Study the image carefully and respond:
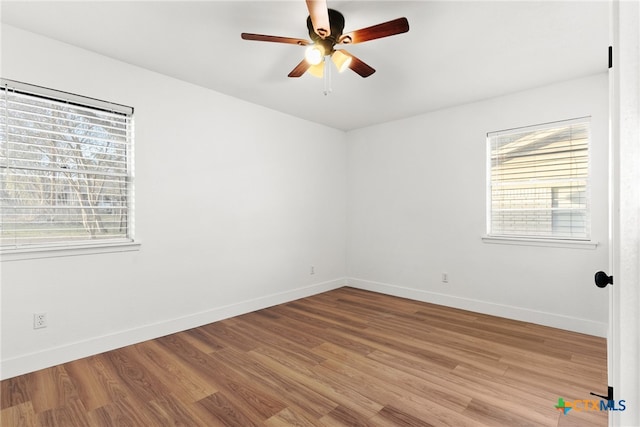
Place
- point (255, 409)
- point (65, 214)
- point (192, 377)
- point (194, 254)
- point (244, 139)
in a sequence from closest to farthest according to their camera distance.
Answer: point (255, 409) < point (192, 377) < point (65, 214) < point (194, 254) < point (244, 139)

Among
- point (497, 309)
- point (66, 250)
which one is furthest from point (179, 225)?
point (497, 309)

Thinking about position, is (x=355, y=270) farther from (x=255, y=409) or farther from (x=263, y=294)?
(x=255, y=409)

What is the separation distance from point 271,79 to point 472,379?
319 cm

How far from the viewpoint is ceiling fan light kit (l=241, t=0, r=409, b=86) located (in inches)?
74.3

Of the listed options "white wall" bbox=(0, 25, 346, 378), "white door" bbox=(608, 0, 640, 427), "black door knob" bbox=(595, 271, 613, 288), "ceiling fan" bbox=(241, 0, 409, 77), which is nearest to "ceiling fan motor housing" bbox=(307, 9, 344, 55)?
"ceiling fan" bbox=(241, 0, 409, 77)

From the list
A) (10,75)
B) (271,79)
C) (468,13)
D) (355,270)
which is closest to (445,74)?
(468,13)

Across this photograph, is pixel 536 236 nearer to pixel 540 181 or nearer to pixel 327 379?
pixel 540 181

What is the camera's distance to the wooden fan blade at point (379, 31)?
1901mm

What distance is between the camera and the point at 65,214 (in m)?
2.65

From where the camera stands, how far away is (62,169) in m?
2.61

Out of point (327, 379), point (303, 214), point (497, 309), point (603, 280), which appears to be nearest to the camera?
point (603, 280)

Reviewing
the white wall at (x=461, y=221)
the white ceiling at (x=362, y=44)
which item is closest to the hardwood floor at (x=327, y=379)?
the white wall at (x=461, y=221)

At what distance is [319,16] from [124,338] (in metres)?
3.07

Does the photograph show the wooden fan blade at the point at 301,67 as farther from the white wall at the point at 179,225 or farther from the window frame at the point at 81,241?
the window frame at the point at 81,241
